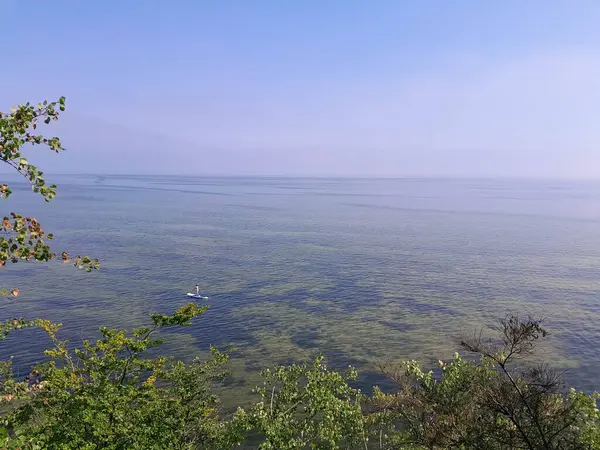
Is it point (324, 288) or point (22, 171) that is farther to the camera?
point (324, 288)

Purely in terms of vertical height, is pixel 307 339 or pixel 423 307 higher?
pixel 423 307

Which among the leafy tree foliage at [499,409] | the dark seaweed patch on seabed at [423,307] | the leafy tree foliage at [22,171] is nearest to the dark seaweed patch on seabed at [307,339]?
the dark seaweed patch on seabed at [423,307]

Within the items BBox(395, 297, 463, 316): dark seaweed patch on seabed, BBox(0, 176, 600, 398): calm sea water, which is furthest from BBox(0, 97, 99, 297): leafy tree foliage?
BBox(395, 297, 463, 316): dark seaweed patch on seabed

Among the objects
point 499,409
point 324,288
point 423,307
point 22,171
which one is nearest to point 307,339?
point 324,288

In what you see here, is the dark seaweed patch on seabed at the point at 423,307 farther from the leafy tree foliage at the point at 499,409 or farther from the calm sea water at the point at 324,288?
the leafy tree foliage at the point at 499,409

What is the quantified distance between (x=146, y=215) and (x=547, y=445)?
567 feet

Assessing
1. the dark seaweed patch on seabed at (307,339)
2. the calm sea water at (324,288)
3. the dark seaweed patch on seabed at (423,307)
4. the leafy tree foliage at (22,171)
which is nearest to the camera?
the leafy tree foliage at (22,171)

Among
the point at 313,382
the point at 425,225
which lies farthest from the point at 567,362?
the point at 425,225

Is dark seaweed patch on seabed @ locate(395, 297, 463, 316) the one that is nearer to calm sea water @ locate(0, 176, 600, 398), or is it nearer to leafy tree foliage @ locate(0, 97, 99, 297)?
calm sea water @ locate(0, 176, 600, 398)

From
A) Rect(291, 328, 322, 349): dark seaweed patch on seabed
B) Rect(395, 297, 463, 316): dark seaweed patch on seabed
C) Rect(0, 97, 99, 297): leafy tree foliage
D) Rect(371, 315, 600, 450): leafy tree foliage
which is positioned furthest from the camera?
Rect(395, 297, 463, 316): dark seaweed patch on seabed

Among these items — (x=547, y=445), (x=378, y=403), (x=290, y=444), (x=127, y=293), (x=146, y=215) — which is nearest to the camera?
(x=547, y=445)

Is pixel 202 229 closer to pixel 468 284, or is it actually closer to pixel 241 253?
pixel 241 253

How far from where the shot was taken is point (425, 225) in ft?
511

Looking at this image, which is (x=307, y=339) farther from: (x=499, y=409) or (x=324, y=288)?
(x=499, y=409)
